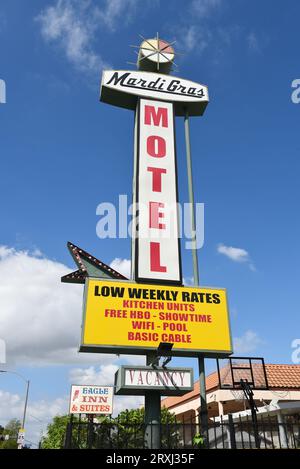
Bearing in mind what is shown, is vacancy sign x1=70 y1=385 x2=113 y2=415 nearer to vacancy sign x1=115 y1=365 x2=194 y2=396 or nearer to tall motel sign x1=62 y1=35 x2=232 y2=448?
tall motel sign x1=62 y1=35 x2=232 y2=448

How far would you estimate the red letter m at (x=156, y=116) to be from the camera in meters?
16.8

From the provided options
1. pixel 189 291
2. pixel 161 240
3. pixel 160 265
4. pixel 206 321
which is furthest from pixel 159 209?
pixel 206 321

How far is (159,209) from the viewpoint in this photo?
14.9m

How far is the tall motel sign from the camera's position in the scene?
11.8 metres

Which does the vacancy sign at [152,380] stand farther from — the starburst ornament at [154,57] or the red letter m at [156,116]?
the starburst ornament at [154,57]

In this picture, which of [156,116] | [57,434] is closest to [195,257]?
[156,116]

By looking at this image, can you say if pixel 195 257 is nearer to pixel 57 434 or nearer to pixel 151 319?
pixel 151 319

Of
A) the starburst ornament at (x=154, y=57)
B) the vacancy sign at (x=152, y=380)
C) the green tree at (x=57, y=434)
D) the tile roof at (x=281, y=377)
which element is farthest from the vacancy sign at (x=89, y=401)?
the starburst ornament at (x=154, y=57)

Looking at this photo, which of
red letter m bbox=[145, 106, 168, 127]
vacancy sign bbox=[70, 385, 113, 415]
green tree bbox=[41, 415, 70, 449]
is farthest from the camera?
green tree bbox=[41, 415, 70, 449]

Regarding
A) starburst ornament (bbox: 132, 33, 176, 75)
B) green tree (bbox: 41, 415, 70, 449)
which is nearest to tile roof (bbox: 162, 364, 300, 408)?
green tree (bbox: 41, 415, 70, 449)

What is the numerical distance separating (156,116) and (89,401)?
2473 centimetres

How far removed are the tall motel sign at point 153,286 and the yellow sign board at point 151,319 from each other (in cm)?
3

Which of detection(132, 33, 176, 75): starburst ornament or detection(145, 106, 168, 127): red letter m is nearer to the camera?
detection(145, 106, 168, 127): red letter m
